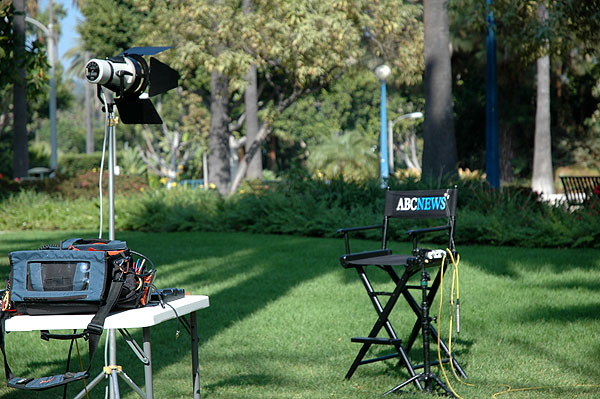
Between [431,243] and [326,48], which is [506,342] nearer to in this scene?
[431,243]

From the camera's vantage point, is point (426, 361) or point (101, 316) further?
point (426, 361)

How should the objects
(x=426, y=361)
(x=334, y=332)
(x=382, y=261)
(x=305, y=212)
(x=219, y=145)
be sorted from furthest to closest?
(x=219, y=145) → (x=305, y=212) → (x=334, y=332) → (x=382, y=261) → (x=426, y=361)

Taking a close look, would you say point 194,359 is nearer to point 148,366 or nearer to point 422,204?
point 148,366

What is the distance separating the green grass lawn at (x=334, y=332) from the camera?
17.8 feet

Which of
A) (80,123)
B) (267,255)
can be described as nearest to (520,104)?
(267,255)

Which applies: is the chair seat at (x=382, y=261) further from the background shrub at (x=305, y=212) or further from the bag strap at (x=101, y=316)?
the background shrub at (x=305, y=212)

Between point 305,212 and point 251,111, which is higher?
point 251,111

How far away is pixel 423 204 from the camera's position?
550 cm

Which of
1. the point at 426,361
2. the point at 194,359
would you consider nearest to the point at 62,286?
the point at 194,359

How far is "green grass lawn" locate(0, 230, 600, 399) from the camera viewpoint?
5.42 meters

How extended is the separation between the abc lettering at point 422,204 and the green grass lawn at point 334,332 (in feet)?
3.84

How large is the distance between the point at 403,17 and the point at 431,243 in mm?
9594

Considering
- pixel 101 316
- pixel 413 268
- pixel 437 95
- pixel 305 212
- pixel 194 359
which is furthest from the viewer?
pixel 437 95

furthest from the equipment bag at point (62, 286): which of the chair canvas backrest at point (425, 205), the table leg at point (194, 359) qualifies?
the chair canvas backrest at point (425, 205)
